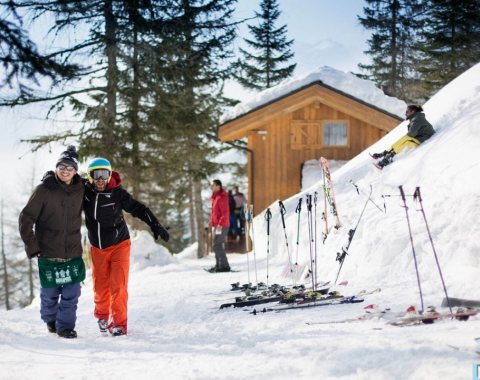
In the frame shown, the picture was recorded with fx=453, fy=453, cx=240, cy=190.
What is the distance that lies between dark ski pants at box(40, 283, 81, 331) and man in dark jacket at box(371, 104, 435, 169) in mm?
7167

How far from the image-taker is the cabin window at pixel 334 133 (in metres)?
17.6

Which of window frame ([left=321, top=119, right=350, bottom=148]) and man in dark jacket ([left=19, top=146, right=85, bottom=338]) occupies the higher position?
window frame ([left=321, top=119, right=350, bottom=148])

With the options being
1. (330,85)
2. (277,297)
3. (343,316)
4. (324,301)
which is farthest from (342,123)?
(343,316)

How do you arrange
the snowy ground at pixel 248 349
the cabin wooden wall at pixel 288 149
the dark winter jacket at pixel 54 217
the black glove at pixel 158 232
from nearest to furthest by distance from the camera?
the snowy ground at pixel 248 349
the dark winter jacket at pixel 54 217
the black glove at pixel 158 232
the cabin wooden wall at pixel 288 149

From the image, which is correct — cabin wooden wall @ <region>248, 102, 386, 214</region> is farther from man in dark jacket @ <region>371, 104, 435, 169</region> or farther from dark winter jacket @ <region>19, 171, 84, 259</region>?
dark winter jacket @ <region>19, 171, 84, 259</region>

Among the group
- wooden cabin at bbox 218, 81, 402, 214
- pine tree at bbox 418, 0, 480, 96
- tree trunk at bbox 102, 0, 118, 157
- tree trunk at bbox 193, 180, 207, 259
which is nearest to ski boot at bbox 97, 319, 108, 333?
tree trunk at bbox 102, 0, 118, 157

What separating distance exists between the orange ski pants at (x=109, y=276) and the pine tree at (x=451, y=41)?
27.3 m

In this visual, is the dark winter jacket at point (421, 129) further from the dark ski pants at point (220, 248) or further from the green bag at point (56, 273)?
the green bag at point (56, 273)

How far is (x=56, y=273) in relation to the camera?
5.02 meters

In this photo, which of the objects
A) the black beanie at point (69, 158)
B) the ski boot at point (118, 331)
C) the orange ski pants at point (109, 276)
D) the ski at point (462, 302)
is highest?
the black beanie at point (69, 158)

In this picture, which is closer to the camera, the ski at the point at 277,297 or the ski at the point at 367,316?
the ski at the point at 367,316

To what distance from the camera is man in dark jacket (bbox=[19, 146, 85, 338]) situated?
4973mm

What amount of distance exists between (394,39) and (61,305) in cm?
3366

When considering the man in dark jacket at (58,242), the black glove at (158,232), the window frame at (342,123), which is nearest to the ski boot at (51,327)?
the man in dark jacket at (58,242)
